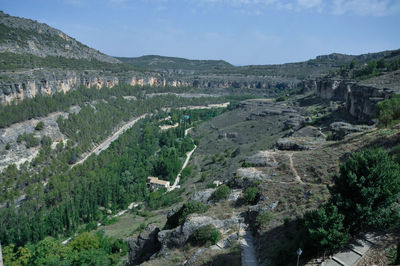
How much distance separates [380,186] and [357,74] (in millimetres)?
78590

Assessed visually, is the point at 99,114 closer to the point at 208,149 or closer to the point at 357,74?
the point at 208,149

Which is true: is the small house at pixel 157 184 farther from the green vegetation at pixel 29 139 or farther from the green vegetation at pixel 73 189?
the green vegetation at pixel 29 139

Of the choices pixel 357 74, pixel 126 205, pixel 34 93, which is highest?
pixel 357 74

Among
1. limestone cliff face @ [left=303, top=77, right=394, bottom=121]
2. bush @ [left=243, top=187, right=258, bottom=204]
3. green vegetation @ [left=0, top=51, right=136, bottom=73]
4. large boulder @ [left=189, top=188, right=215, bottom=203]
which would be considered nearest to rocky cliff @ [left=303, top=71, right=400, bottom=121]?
limestone cliff face @ [left=303, top=77, right=394, bottom=121]

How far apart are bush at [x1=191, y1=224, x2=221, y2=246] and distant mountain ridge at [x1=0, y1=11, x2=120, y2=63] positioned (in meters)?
119

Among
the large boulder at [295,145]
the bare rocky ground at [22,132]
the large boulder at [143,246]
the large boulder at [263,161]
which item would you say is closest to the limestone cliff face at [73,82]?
the bare rocky ground at [22,132]

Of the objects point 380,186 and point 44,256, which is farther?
point 44,256

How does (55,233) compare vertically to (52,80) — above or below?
below

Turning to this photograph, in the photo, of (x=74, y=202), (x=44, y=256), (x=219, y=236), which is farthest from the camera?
(x=74, y=202)

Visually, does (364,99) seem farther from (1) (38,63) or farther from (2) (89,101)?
(1) (38,63)

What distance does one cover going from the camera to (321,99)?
8481 cm

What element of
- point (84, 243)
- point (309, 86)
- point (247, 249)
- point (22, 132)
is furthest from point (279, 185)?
point (309, 86)

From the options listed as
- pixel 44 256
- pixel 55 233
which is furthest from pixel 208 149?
pixel 44 256

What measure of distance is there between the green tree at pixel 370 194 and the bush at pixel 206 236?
9.44m
